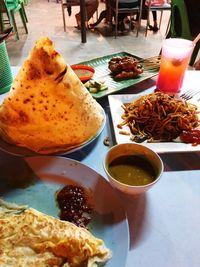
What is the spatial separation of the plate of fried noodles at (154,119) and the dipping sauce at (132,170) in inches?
6.1

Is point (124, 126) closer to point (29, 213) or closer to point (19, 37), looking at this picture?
point (29, 213)

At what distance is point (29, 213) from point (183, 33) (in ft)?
10.7

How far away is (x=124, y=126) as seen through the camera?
3.81 feet

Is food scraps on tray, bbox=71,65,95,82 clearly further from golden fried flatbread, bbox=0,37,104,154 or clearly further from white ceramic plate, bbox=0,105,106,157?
white ceramic plate, bbox=0,105,106,157

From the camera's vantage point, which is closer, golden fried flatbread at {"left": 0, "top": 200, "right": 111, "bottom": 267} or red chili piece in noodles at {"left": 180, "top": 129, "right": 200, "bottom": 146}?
golden fried flatbread at {"left": 0, "top": 200, "right": 111, "bottom": 267}

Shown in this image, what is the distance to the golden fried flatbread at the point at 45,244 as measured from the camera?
2.08 ft

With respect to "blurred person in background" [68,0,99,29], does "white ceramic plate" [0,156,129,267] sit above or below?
above

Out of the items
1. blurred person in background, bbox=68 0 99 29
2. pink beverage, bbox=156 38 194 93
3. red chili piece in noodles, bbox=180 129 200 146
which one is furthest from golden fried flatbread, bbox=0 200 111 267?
blurred person in background, bbox=68 0 99 29

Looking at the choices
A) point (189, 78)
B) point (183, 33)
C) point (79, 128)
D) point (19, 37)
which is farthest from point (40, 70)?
point (19, 37)

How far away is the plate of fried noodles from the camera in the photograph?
109 centimetres

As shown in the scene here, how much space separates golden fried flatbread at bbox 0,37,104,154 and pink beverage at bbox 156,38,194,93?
629 millimetres

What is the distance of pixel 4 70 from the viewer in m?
1.37

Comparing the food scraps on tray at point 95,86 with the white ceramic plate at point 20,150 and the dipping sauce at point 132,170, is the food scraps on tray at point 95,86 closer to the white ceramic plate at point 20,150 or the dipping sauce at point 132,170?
the white ceramic plate at point 20,150

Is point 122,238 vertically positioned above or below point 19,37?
above
